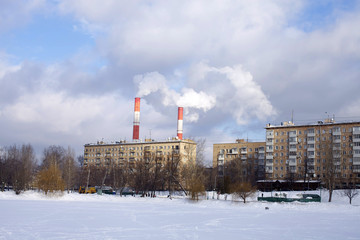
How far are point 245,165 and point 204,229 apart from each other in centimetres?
9250

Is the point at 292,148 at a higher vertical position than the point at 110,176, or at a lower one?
higher

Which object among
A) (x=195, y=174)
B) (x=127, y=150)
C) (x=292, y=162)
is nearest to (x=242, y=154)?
(x=292, y=162)

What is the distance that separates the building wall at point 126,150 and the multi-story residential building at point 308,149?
28553 millimetres

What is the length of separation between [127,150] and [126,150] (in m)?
0.55

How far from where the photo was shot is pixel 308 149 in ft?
346

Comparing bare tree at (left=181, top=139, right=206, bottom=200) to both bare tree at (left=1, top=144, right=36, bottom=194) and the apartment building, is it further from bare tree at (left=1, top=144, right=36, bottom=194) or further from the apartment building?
the apartment building

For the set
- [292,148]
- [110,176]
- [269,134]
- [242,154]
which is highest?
[269,134]

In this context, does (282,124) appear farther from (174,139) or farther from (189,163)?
(189,163)

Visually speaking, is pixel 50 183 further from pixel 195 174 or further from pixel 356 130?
pixel 356 130

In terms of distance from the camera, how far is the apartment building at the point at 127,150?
436ft

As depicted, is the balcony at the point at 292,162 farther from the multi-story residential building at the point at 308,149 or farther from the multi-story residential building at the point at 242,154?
the multi-story residential building at the point at 242,154

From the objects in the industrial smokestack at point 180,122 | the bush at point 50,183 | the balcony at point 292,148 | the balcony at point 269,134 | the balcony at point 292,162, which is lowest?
the bush at point 50,183

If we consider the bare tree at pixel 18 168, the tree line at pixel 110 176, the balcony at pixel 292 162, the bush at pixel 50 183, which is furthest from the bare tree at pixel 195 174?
the balcony at pixel 292 162

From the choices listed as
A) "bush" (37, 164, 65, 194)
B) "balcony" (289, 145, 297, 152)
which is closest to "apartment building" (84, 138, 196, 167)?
"balcony" (289, 145, 297, 152)
